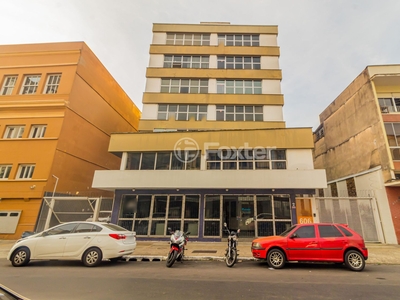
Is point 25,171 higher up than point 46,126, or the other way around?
point 46,126

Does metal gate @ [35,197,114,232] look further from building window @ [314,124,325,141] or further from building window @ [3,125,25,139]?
building window @ [314,124,325,141]

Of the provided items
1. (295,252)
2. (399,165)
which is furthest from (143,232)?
(399,165)

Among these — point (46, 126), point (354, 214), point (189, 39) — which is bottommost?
point (354, 214)

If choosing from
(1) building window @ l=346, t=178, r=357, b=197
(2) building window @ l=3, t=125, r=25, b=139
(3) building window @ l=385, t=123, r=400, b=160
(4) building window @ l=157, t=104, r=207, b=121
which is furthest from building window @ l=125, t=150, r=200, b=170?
(3) building window @ l=385, t=123, r=400, b=160

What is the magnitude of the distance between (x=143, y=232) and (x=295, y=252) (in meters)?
9.44

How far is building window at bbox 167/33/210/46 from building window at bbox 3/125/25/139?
52.5 feet

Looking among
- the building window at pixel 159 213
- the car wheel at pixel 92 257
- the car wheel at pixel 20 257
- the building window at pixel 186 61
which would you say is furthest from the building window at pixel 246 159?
the building window at pixel 186 61

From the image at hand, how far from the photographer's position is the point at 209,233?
13023 millimetres

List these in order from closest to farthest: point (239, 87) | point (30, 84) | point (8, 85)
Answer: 1. point (30, 84)
2. point (8, 85)
3. point (239, 87)

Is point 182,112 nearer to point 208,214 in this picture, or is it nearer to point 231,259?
point 208,214

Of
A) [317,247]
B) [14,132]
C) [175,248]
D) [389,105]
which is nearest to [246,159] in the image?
[317,247]

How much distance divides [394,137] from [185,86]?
17280mm

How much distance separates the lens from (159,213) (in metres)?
13.8

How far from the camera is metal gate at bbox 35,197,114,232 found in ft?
46.8
